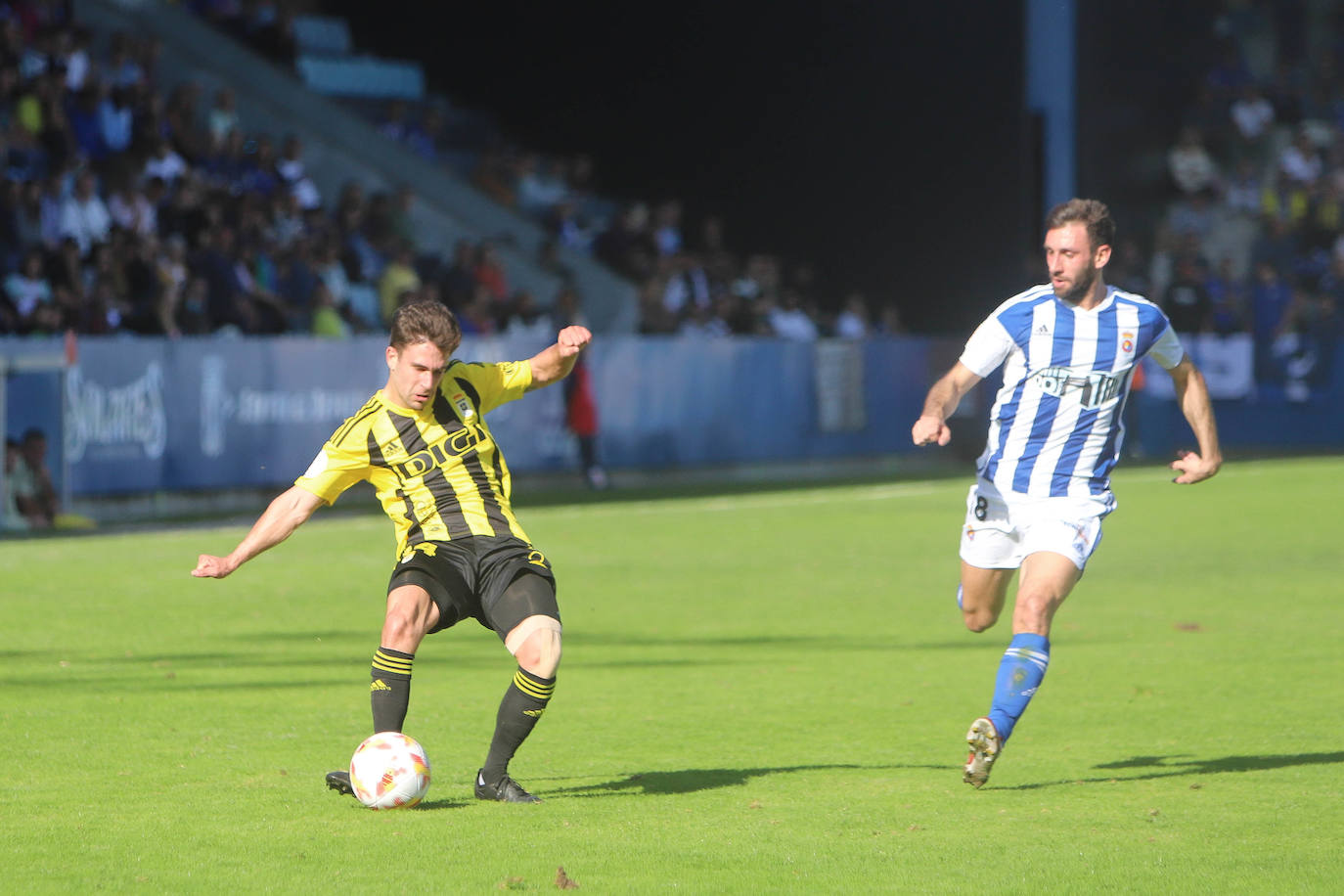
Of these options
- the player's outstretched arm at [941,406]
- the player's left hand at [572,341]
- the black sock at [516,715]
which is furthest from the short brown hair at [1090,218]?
the black sock at [516,715]

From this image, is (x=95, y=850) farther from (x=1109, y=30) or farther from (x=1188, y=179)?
(x=1188, y=179)

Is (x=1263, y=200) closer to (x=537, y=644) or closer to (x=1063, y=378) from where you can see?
(x=1063, y=378)

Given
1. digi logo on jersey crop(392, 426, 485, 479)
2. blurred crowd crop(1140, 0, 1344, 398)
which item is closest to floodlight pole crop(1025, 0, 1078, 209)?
blurred crowd crop(1140, 0, 1344, 398)

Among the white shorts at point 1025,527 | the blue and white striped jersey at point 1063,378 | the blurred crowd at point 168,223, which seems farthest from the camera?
the blurred crowd at point 168,223

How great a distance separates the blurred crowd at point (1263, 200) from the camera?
93.4 feet

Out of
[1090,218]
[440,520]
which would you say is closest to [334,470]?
[440,520]

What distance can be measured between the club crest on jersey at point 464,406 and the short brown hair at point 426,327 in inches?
13.0

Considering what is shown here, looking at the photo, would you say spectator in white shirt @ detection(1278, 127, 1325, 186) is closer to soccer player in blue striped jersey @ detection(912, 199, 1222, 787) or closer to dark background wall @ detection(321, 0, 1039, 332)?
dark background wall @ detection(321, 0, 1039, 332)

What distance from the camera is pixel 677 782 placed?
6.66 meters

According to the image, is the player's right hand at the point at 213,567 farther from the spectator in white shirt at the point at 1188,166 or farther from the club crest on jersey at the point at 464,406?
the spectator in white shirt at the point at 1188,166

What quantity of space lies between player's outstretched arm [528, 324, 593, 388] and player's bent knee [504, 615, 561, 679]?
32.0 inches

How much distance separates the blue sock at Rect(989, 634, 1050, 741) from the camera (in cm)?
635

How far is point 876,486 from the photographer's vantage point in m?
22.0

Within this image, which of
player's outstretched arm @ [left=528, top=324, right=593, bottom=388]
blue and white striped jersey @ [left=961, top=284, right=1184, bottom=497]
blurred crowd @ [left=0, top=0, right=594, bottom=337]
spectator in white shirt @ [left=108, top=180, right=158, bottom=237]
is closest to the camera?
player's outstretched arm @ [left=528, top=324, right=593, bottom=388]
